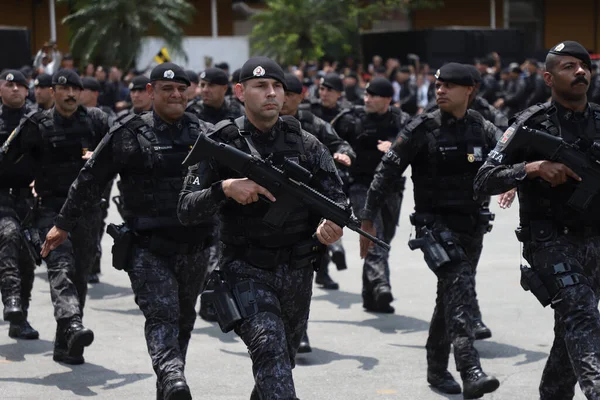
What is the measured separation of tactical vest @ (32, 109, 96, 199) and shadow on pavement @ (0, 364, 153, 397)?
56.7 inches

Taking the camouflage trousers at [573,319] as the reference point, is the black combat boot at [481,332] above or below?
below

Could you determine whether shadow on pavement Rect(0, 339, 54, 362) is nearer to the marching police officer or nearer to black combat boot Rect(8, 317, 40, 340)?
black combat boot Rect(8, 317, 40, 340)

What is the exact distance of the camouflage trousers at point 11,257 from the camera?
8.85 meters

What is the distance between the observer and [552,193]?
241 inches

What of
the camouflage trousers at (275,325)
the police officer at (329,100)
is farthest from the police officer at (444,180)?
the police officer at (329,100)

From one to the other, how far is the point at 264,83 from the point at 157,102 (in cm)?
141

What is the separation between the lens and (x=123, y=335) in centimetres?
941

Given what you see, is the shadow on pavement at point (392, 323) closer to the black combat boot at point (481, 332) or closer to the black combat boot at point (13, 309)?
the black combat boot at point (481, 332)

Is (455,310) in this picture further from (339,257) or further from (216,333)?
(339,257)

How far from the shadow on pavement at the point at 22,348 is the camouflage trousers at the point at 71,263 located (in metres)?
0.55

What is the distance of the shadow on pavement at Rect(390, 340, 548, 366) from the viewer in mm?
8383

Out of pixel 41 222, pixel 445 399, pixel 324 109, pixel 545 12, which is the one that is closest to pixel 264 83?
pixel 445 399

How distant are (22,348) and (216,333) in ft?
5.21

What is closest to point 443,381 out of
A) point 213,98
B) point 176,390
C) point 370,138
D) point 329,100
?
point 176,390
